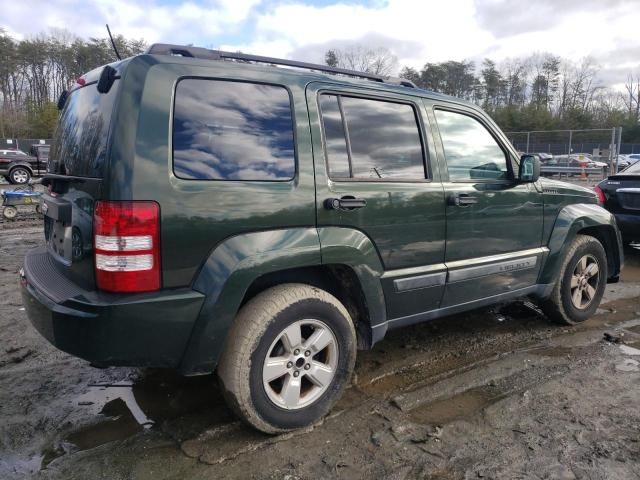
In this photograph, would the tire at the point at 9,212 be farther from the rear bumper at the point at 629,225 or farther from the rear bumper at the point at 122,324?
the rear bumper at the point at 629,225

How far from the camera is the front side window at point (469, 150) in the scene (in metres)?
3.54

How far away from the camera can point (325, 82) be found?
117 inches

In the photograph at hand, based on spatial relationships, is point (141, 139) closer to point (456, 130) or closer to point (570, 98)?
point (456, 130)

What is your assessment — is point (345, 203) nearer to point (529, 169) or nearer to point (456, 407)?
point (456, 407)

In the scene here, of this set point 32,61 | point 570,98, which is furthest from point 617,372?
point 570,98

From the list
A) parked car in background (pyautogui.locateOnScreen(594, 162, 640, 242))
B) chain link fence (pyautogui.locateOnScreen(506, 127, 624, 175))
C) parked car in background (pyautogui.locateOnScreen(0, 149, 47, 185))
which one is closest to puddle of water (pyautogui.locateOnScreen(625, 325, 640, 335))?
parked car in background (pyautogui.locateOnScreen(594, 162, 640, 242))

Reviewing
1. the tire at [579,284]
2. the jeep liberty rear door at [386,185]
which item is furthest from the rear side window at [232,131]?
the tire at [579,284]

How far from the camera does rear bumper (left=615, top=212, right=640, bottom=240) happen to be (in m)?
6.81

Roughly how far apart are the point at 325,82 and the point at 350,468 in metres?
2.13

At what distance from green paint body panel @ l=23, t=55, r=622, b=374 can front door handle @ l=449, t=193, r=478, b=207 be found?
0.04 meters

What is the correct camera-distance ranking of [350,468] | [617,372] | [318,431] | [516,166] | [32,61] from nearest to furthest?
1. [350,468]
2. [318,431]
3. [617,372]
4. [516,166]
5. [32,61]

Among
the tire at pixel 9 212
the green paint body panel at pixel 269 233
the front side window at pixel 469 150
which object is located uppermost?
the front side window at pixel 469 150

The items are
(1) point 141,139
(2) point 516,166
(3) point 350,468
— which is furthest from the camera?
(2) point 516,166

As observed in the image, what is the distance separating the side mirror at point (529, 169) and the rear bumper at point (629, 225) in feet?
12.9
